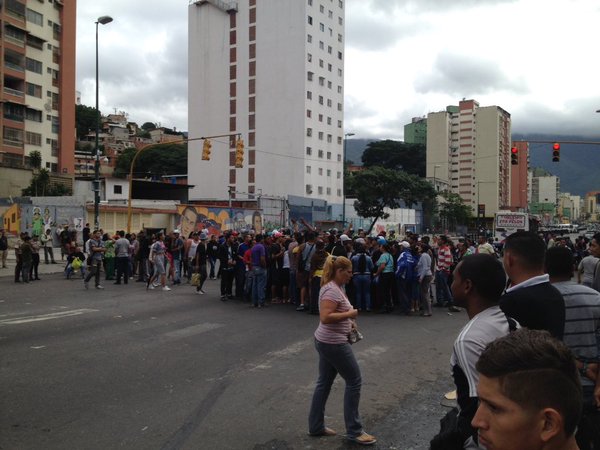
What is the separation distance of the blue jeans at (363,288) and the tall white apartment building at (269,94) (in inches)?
2488

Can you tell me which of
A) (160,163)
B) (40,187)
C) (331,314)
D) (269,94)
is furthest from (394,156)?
(331,314)

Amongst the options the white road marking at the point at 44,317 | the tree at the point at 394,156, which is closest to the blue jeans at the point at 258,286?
the white road marking at the point at 44,317

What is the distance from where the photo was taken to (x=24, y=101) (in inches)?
2202

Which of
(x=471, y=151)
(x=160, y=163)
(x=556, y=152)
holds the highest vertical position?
(x=471, y=151)

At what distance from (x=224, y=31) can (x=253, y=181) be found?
24.7m

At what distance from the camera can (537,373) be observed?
55.6 inches

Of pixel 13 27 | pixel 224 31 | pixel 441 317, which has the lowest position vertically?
pixel 441 317

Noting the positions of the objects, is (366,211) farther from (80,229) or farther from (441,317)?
(441,317)

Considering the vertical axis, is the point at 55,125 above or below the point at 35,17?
below

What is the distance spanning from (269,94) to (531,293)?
77323mm

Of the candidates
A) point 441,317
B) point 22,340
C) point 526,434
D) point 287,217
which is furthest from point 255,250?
point 287,217

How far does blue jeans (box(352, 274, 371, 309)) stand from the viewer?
12.5m

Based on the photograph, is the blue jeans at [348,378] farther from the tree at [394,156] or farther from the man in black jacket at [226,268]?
the tree at [394,156]

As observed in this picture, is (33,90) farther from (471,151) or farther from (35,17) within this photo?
(471,151)
